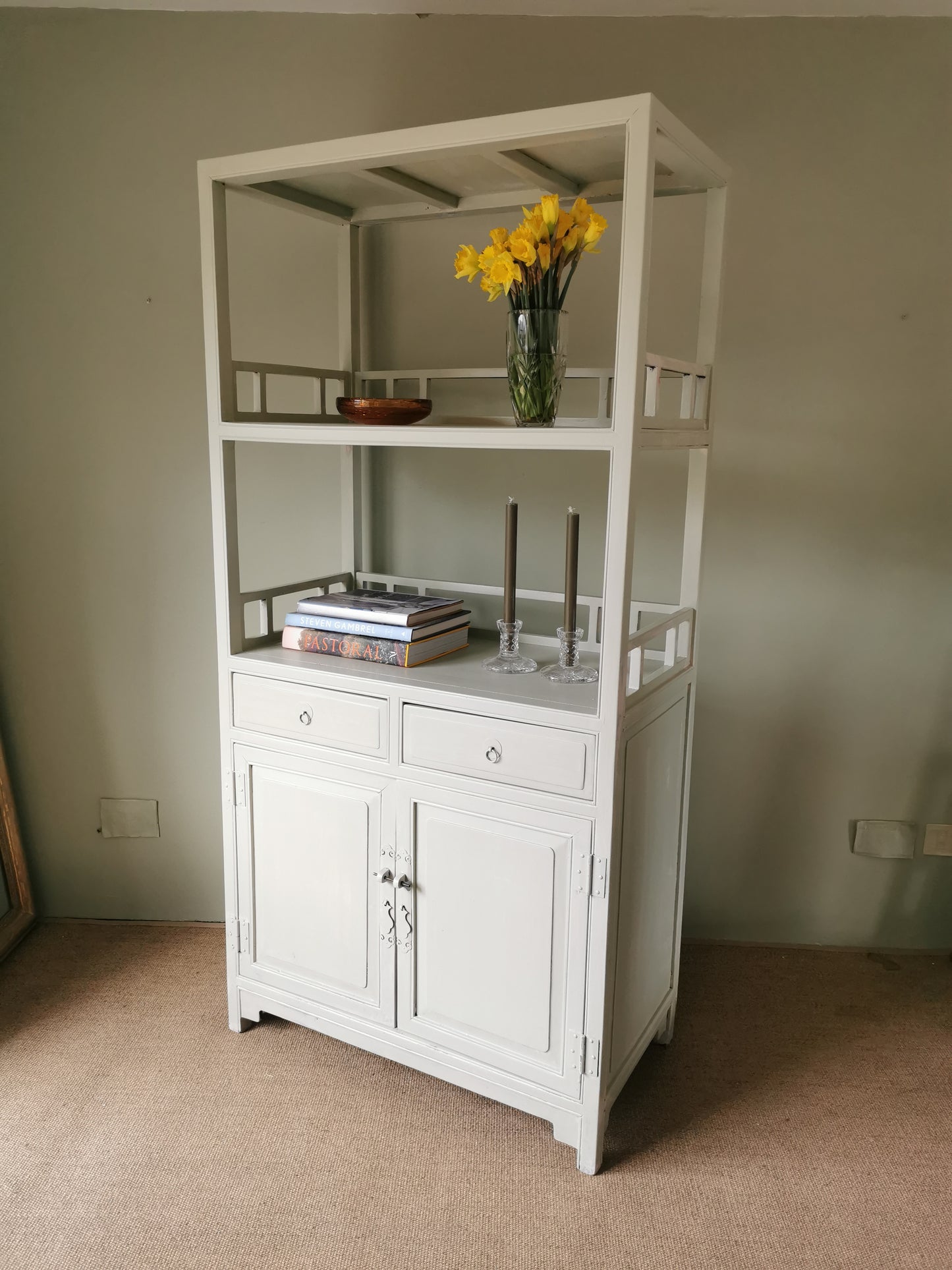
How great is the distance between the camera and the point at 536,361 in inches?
68.0

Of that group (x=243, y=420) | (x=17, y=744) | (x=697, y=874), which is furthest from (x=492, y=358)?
(x=17, y=744)

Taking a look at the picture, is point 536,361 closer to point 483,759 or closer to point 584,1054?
point 483,759

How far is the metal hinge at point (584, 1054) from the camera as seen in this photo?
5.75 feet

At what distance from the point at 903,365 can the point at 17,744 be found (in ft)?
8.63

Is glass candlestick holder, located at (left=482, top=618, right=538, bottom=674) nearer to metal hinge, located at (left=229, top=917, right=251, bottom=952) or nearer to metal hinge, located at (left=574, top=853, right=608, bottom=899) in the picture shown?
metal hinge, located at (left=574, top=853, right=608, bottom=899)

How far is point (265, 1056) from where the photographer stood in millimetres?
2146

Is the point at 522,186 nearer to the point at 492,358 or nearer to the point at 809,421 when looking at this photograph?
the point at 492,358

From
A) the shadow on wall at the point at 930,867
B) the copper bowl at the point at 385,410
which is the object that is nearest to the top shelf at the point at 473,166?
the copper bowl at the point at 385,410

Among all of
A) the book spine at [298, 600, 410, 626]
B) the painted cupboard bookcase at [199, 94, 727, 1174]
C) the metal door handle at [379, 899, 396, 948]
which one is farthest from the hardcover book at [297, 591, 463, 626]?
the metal door handle at [379, 899, 396, 948]

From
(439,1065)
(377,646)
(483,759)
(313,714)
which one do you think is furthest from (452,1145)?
(377,646)

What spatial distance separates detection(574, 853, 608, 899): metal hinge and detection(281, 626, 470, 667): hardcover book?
1.83 ft

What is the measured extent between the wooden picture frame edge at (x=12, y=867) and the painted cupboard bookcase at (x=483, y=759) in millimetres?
811

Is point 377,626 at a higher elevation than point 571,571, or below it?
below

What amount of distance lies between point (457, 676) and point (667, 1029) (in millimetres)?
1032
